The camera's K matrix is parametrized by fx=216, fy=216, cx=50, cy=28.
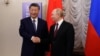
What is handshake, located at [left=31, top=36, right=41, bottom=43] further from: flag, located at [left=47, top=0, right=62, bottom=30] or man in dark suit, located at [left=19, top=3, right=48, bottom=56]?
flag, located at [left=47, top=0, right=62, bottom=30]

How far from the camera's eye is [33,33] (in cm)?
307

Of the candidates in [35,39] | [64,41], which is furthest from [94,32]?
[35,39]

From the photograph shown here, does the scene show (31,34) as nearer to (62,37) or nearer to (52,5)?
(62,37)

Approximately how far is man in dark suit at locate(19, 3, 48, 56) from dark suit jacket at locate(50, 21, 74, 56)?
0.29m

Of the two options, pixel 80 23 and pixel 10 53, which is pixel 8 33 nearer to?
pixel 10 53

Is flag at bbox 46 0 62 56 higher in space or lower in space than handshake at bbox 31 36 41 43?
higher

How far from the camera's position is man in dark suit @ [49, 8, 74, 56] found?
2.79m

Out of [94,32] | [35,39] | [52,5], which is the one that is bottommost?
[35,39]

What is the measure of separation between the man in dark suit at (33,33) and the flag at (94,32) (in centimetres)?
64

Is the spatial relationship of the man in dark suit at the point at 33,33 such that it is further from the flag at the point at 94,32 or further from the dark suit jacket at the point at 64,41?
the flag at the point at 94,32

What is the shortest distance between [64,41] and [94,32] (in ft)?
1.59

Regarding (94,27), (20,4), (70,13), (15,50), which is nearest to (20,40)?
(15,50)

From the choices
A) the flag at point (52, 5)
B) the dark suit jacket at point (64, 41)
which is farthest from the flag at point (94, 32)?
the flag at point (52, 5)

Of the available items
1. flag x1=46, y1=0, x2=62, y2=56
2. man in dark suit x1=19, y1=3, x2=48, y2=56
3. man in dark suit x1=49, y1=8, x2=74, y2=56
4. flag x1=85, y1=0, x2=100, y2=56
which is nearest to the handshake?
man in dark suit x1=19, y1=3, x2=48, y2=56
